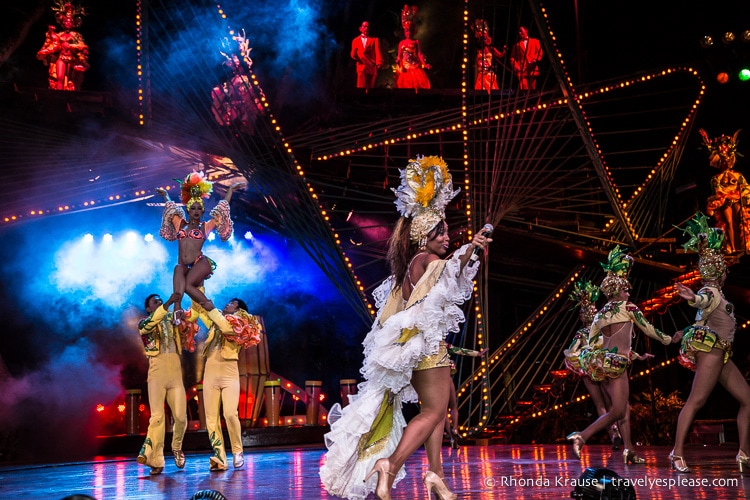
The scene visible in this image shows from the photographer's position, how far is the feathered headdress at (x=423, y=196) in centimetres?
540

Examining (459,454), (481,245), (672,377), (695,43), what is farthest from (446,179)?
(695,43)

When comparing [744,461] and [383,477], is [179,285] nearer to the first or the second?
[383,477]

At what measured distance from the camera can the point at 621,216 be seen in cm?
1391

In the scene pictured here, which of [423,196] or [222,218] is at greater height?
[222,218]

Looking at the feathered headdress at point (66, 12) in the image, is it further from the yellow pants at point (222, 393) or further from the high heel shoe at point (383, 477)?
the high heel shoe at point (383, 477)

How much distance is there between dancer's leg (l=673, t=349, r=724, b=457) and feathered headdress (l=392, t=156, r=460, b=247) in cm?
285

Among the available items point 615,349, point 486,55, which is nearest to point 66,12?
point 486,55

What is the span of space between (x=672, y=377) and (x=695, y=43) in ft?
21.8

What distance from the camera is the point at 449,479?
6.75 meters

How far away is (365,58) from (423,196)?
11.8 m

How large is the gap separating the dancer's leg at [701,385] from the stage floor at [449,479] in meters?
0.37

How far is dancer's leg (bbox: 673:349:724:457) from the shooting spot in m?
6.95

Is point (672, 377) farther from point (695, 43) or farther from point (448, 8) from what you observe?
point (448, 8)

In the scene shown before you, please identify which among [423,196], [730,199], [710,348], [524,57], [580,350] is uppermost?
[524,57]
